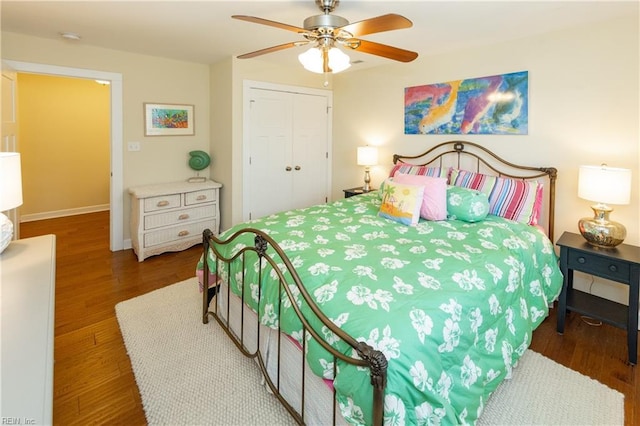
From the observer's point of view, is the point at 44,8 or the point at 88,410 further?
the point at 44,8

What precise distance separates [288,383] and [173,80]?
12.7ft

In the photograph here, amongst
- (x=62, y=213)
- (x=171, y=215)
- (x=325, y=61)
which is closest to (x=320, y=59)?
(x=325, y=61)

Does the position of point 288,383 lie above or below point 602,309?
below

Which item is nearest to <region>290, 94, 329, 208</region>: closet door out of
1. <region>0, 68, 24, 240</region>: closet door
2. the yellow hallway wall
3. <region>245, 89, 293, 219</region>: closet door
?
<region>245, 89, 293, 219</region>: closet door

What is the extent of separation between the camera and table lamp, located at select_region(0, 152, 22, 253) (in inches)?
70.8

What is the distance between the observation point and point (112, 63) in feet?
12.6

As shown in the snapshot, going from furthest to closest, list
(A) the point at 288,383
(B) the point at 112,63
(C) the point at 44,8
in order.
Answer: (B) the point at 112,63
(C) the point at 44,8
(A) the point at 288,383

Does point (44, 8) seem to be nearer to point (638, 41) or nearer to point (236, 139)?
point (236, 139)

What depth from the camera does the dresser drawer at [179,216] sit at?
391 cm

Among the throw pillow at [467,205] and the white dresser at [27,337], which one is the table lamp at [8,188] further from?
the throw pillow at [467,205]

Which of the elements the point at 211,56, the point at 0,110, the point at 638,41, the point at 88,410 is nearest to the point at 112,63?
the point at 211,56

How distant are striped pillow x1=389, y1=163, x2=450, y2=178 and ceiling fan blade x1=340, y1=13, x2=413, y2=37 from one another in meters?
1.72

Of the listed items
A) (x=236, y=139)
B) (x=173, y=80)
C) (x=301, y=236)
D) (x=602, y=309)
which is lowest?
(x=602, y=309)

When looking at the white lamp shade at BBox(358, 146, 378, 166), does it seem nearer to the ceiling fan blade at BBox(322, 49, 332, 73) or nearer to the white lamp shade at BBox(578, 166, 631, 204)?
the ceiling fan blade at BBox(322, 49, 332, 73)
